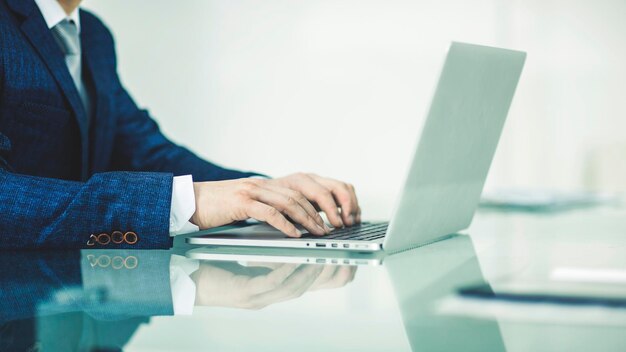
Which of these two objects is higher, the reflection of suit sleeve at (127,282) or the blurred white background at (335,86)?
the reflection of suit sleeve at (127,282)

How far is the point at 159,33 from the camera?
5668 millimetres

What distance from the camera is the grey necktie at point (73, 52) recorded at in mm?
1942

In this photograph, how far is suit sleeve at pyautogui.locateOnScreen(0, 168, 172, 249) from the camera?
47.0 inches

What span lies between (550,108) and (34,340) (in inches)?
204

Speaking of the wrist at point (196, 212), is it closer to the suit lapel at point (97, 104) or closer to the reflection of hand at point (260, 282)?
the reflection of hand at point (260, 282)

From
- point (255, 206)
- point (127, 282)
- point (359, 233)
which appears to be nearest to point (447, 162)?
point (359, 233)

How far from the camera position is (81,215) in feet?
3.93

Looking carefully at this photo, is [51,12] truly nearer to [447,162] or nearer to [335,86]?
[447,162]

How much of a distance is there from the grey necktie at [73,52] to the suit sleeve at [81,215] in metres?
0.78

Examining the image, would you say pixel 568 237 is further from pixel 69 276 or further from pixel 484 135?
pixel 69 276

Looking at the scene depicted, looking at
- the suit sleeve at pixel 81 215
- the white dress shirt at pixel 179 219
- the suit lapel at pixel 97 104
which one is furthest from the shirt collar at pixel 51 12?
the suit sleeve at pixel 81 215

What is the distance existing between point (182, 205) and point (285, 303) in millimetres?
608

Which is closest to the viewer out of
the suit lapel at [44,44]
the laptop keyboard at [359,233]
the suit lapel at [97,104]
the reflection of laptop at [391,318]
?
the reflection of laptop at [391,318]

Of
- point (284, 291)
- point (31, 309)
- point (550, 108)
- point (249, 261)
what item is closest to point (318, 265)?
point (249, 261)
